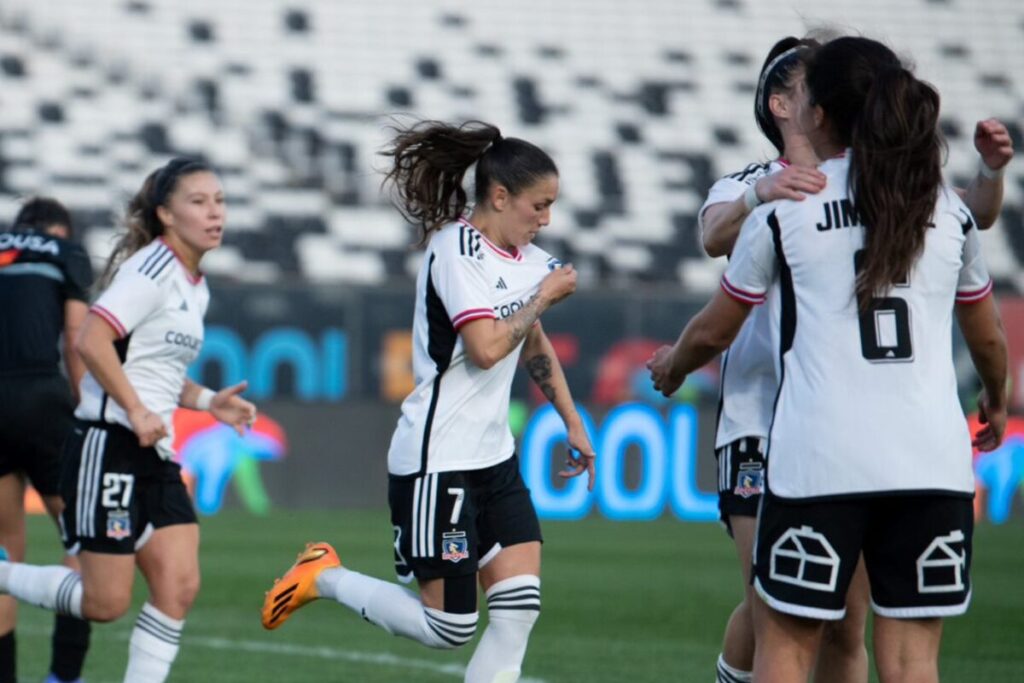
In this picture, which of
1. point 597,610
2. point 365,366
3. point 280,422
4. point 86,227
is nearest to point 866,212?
point 597,610

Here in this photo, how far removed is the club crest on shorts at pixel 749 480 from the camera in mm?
5027

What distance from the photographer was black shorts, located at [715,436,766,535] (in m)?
5.03

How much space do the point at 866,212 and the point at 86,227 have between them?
1781 centimetres

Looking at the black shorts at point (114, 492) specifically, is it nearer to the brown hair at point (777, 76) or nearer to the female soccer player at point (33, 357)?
the female soccer player at point (33, 357)

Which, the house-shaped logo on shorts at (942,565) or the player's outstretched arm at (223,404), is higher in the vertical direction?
the player's outstretched arm at (223,404)

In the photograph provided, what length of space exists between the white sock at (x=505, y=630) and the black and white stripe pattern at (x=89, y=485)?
1.51 m

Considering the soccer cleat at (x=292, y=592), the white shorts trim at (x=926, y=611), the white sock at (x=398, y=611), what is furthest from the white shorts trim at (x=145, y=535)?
the white shorts trim at (x=926, y=611)

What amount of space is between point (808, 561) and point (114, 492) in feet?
9.34

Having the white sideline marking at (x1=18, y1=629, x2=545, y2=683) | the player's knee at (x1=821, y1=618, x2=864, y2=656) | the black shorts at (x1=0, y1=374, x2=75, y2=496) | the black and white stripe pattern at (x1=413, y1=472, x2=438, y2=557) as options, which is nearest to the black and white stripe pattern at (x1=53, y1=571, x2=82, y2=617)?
the black shorts at (x1=0, y1=374, x2=75, y2=496)

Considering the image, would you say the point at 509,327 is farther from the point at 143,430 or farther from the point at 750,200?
the point at 143,430

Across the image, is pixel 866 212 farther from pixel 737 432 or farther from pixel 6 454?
pixel 6 454

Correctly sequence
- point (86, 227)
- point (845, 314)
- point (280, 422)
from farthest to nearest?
point (86, 227) → point (280, 422) → point (845, 314)

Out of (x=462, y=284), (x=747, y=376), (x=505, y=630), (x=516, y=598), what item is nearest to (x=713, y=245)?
(x=747, y=376)

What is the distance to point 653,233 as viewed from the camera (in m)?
23.0
